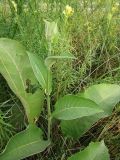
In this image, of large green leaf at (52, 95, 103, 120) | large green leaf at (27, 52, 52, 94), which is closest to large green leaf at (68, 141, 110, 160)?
large green leaf at (52, 95, 103, 120)

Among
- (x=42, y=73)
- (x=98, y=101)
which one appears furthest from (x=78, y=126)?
(x=42, y=73)

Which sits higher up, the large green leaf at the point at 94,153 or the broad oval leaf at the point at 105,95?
the broad oval leaf at the point at 105,95

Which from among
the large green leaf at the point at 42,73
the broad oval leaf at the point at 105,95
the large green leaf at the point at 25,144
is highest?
the large green leaf at the point at 42,73

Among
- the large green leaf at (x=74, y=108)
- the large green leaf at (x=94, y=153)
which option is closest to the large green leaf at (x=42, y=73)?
the large green leaf at (x=74, y=108)

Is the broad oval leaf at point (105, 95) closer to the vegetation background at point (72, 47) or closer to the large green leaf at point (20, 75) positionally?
the vegetation background at point (72, 47)

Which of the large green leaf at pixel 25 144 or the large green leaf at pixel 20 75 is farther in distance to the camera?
the large green leaf at pixel 20 75

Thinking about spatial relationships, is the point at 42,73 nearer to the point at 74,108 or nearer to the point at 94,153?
the point at 74,108

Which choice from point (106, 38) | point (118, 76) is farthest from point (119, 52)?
point (118, 76)
